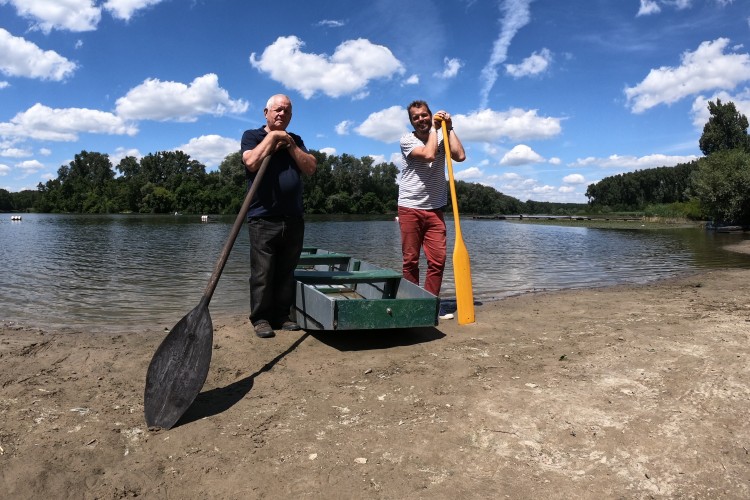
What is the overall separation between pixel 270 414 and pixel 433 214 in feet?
10.5

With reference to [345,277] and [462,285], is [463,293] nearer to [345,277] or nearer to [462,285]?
[462,285]

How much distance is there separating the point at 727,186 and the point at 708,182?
6.34ft

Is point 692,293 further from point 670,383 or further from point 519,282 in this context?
point 670,383

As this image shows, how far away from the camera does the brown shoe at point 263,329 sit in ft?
16.9

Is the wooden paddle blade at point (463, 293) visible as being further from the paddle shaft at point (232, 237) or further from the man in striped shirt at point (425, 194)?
the paddle shaft at point (232, 237)

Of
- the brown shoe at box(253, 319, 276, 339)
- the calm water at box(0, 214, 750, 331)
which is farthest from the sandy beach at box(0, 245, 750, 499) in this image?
the calm water at box(0, 214, 750, 331)

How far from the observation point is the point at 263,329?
519 cm

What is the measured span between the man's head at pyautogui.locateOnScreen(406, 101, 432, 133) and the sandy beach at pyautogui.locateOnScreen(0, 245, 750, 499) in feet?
7.95

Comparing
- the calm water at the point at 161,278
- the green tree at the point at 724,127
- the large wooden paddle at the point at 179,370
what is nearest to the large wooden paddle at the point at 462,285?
the large wooden paddle at the point at 179,370

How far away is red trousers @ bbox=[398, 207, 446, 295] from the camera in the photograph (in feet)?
19.1

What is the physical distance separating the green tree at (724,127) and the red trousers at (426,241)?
268 ft

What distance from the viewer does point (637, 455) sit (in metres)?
2.72

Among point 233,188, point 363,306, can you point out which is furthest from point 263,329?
point 233,188

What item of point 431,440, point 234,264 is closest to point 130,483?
point 431,440
